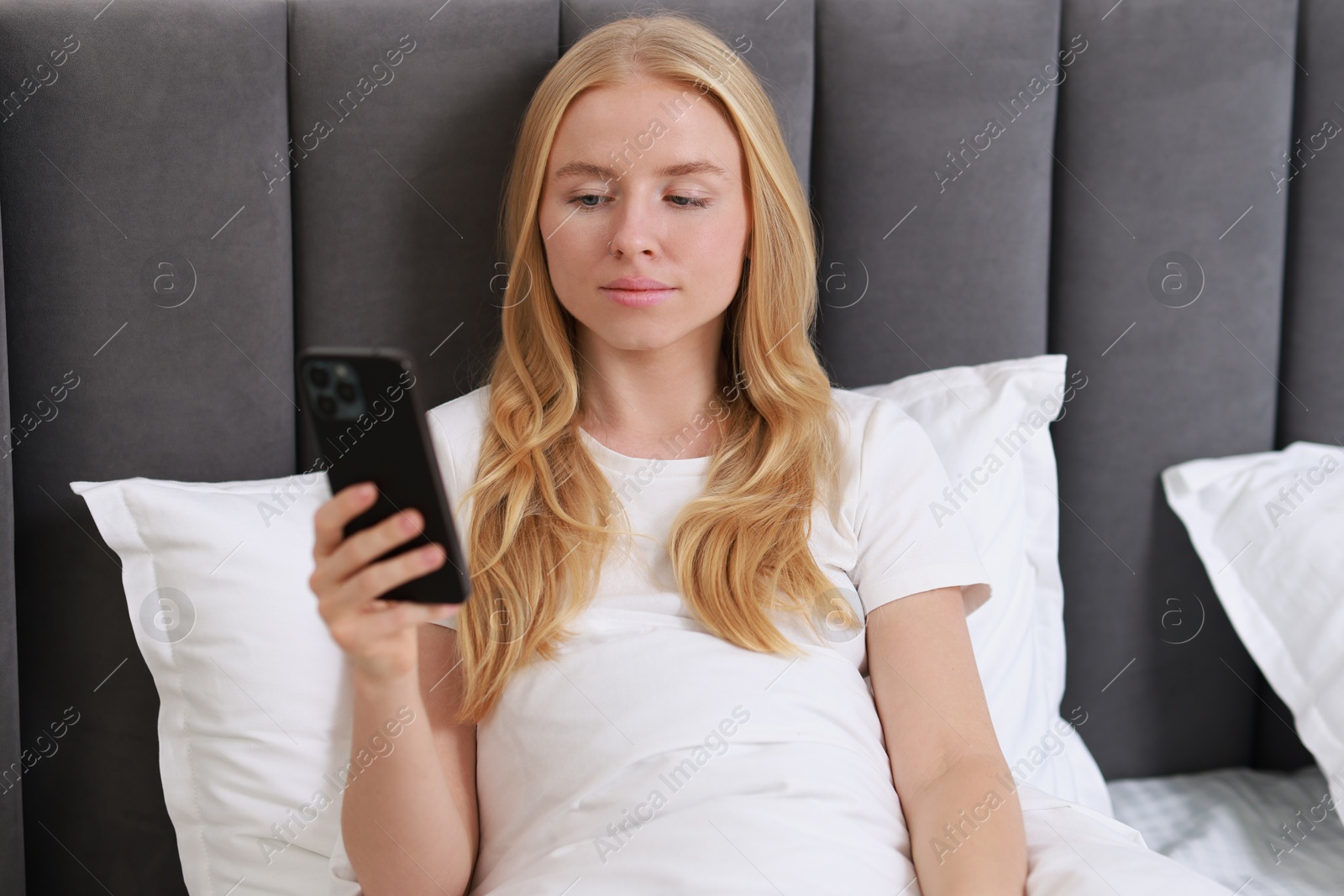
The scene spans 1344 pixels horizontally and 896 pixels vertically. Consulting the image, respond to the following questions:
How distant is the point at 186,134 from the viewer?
3.70 ft

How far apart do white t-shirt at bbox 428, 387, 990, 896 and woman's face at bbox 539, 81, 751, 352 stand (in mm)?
159

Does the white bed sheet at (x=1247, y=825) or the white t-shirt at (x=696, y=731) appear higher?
the white t-shirt at (x=696, y=731)

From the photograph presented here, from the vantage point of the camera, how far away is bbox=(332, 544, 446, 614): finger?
0.64m

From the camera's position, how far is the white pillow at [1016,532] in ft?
3.82

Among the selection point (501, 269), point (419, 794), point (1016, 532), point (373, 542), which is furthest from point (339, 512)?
point (1016, 532)

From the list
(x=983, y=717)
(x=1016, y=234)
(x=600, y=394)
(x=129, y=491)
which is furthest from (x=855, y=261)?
(x=129, y=491)

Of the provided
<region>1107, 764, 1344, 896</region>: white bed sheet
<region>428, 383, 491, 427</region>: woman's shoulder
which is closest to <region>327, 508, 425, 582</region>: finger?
<region>428, 383, 491, 427</region>: woman's shoulder

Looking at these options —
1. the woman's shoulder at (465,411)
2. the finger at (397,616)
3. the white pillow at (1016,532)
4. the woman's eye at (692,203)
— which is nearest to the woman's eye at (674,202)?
the woman's eye at (692,203)

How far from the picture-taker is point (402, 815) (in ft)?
2.68

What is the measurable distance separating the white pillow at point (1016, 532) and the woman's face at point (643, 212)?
1.19 ft

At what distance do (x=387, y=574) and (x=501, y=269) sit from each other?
2.10 feet

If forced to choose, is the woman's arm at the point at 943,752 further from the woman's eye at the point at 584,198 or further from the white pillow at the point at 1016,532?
the woman's eye at the point at 584,198

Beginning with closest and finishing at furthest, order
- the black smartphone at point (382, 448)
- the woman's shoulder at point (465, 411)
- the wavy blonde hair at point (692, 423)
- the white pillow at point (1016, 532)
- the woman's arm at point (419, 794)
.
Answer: the black smartphone at point (382, 448) < the woman's arm at point (419, 794) < the wavy blonde hair at point (692, 423) < the woman's shoulder at point (465, 411) < the white pillow at point (1016, 532)

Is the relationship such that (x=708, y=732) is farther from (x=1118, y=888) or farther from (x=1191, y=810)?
(x=1191, y=810)
